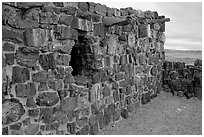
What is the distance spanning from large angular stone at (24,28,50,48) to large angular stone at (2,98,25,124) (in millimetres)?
943

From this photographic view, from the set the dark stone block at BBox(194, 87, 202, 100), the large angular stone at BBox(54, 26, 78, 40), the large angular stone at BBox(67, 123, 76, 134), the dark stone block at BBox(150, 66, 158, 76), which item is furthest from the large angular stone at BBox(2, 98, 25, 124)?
the dark stone block at BBox(194, 87, 202, 100)

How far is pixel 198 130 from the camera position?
6273 millimetres

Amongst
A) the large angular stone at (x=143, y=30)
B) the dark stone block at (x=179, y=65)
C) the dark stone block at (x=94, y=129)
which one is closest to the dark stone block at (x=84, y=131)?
the dark stone block at (x=94, y=129)

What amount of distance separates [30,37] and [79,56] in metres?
1.72

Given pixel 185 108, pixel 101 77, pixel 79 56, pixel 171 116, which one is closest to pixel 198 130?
pixel 171 116

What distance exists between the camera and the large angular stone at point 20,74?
4207 millimetres

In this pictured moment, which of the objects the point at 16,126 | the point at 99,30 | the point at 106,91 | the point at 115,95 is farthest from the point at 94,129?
the point at 99,30

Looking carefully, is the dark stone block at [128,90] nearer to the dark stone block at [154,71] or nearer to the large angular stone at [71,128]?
the dark stone block at [154,71]

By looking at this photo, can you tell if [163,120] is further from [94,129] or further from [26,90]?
[26,90]

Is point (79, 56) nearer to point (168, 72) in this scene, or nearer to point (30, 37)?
point (30, 37)

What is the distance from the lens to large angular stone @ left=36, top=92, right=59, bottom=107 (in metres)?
4.55

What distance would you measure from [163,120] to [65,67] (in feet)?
10.8

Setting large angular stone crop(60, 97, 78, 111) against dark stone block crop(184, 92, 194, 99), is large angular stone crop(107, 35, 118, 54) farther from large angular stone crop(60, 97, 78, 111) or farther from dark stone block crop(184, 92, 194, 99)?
dark stone block crop(184, 92, 194, 99)

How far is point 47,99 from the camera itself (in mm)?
4617
